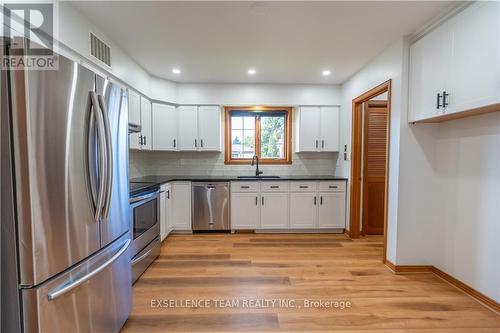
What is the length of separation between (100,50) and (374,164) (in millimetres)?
3894

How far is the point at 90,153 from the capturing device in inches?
53.4

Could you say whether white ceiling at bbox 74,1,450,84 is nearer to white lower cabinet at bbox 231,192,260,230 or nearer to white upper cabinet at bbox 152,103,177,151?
white upper cabinet at bbox 152,103,177,151

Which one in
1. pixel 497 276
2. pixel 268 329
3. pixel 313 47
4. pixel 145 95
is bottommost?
pixel 268 329

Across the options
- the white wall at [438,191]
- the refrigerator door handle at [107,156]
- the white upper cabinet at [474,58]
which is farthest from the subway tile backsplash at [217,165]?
the refrigerator door handle at [107,156]

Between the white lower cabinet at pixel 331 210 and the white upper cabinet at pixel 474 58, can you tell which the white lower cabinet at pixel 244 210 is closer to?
the white lower cabinet at pixel 331 210

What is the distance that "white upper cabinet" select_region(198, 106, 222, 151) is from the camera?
163 inches

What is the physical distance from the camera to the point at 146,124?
360cm

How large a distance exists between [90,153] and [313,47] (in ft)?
8.13

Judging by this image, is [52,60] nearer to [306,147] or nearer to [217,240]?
[217,240]

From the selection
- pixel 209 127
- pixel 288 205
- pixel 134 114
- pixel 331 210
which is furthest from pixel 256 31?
pixel 331 210

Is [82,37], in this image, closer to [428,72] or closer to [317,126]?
[428,72]

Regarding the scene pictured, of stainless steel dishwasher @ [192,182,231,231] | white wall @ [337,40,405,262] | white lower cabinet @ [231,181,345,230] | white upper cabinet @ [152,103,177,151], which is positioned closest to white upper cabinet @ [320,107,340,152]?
white lower cabinet @ [231,181,345,230]

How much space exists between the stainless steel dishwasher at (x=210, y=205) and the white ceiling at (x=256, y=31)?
1.77 m

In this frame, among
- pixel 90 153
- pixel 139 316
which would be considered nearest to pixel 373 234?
pixel 139 316
